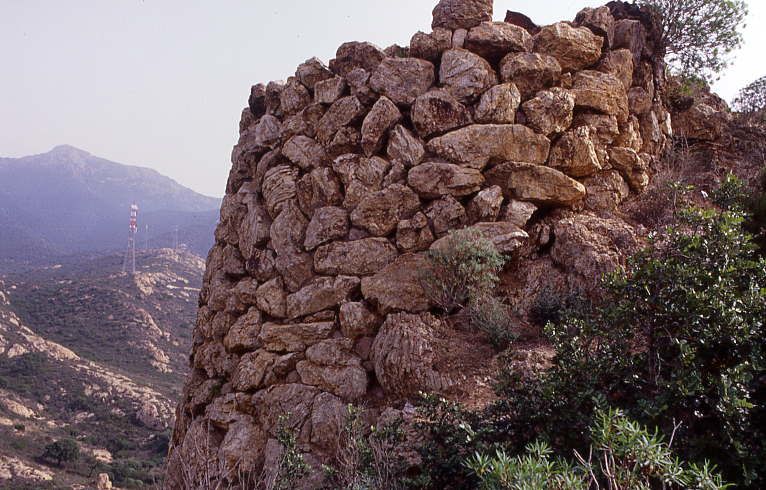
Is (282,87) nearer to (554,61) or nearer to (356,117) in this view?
(356,117)

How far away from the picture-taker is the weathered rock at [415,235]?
8.35 m

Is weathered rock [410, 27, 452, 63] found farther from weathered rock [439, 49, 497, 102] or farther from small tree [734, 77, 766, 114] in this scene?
small tree [734, 77, 766, 114]

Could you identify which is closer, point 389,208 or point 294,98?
point 389,208

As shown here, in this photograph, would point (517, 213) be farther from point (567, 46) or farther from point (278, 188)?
point (278, 188)

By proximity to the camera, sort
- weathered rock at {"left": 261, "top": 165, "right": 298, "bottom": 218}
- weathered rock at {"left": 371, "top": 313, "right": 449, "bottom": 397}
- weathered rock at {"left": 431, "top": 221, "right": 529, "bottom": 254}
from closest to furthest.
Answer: weathered rock at {"left": 371, "top": 313, "right": 449, "bottom": 397} < weathered rock at {"left": 431, "top": 221, "right": 529, "bottom": 254} < weathered rock at {"left": 261, "top": 165, "right": 298, "bottom": 218}

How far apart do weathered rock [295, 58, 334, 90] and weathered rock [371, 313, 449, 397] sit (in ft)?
17.5

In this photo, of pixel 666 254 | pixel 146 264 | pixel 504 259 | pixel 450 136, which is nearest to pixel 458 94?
pixel 450 136

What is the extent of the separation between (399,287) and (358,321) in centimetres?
82

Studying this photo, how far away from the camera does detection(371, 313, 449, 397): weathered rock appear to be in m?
6.86

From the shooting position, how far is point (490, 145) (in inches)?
338

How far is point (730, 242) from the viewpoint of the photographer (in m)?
4.20

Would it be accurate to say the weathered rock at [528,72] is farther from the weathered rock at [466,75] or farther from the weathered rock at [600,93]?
the weathered rock at [600,93]

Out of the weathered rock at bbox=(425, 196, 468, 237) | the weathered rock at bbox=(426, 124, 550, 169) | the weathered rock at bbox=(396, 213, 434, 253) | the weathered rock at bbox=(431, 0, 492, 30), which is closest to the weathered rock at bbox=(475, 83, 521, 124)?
the weathered rock at bbox=(426, 124, 550, 169)

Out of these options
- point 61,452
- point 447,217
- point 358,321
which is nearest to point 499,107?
point 447,217
